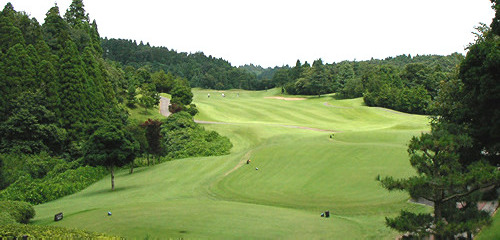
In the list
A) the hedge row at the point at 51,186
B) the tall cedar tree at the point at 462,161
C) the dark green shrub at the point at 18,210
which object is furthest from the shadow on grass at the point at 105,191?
the tall cedar tree at the point at 462,161

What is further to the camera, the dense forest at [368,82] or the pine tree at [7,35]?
the dense forest at [368,82]

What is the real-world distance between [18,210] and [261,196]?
13.3m

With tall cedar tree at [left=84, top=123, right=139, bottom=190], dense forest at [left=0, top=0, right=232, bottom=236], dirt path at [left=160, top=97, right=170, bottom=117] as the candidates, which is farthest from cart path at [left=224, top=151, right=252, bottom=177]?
dirt path at [left=160, top=97, right=170, bottom=117]

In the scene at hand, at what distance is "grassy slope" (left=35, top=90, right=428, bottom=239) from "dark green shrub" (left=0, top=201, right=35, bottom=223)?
0.58m

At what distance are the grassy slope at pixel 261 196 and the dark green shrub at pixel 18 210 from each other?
58cm

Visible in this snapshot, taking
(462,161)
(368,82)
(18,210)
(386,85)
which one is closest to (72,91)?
(18,210)

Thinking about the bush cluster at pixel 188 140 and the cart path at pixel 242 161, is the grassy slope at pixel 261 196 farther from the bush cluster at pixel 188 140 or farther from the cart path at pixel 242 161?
the bush cluster at pixel 188 140

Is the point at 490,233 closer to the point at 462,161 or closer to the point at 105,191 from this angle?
the point at 462,161

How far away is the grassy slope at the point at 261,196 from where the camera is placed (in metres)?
15.6

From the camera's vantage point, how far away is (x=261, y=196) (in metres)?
24.3

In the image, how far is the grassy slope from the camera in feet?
51.2

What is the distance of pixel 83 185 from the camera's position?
33.9 meters

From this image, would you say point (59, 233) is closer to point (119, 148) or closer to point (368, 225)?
point (368, 225)

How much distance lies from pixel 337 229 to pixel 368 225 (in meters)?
2.01
